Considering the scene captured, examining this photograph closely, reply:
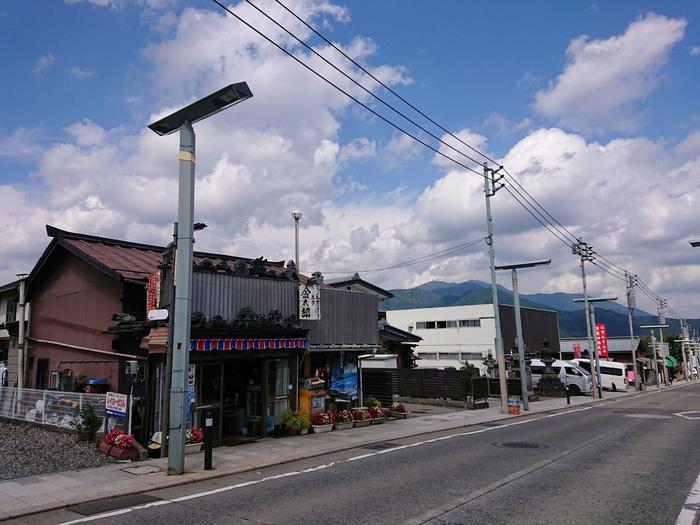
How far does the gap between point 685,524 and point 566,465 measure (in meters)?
4.09

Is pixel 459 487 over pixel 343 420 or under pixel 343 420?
under

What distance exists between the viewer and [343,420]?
17.9 meters

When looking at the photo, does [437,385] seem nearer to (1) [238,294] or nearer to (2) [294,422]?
(2) [294,422]

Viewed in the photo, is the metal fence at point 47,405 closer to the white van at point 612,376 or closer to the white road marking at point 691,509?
the white road marking at point 691,509

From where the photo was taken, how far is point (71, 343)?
17.7 metres

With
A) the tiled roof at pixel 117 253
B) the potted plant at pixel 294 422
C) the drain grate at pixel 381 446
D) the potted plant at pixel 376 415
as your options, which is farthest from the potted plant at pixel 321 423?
the tiled roof at pixel 117 253

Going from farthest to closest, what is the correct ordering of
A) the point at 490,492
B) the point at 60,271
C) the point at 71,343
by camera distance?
the point at 60,271, the point at 71,343, the point at 490,492

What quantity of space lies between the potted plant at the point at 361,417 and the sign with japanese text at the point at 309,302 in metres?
3.96

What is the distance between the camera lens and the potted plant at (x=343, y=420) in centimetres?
1758

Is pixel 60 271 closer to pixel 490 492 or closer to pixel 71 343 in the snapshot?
pixel 71 343

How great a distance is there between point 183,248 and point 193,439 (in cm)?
519

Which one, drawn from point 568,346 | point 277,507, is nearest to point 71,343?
point 277,507

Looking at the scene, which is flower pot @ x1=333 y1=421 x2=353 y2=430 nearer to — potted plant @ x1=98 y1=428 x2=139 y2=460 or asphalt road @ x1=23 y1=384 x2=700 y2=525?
asphalt road @ x1=23 y1=384 x2=700 y2=525

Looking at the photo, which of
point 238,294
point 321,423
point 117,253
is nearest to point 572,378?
point 321,423
